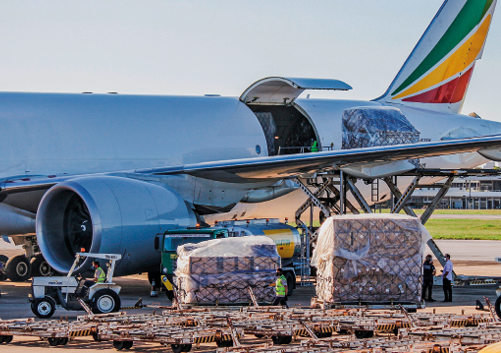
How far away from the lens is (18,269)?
62.9 feet

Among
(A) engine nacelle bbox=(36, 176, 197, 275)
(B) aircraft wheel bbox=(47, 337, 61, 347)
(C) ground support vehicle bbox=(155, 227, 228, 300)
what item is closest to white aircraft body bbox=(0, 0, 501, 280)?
(A) engine nacelle bbox=(36, 176, 197, 275)

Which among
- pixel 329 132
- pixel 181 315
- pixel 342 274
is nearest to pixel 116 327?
pixel 181 315

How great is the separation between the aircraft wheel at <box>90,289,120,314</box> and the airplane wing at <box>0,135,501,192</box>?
3.55m

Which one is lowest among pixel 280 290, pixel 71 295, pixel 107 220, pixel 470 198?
pixel 470 198

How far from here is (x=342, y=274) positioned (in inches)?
479

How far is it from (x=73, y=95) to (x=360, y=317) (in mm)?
9608

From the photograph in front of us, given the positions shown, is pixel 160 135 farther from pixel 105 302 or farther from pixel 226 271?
pixel 105 302

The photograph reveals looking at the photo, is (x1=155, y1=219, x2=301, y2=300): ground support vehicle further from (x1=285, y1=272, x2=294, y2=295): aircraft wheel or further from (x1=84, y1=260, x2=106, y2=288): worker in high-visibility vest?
(x1=84, y1=260, x2=106, y2=288): worker in high-visibility vest

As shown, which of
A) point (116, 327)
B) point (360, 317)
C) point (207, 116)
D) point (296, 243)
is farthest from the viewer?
point (207, 116)

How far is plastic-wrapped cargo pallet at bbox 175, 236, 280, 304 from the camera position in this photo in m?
12.0

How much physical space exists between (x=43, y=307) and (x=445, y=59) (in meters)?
14.2

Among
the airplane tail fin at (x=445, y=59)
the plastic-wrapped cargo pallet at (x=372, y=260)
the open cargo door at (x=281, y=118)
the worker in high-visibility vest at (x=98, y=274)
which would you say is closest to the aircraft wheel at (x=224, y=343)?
A: the plastic-wrapped cargo pallet at (x=372, y=260)

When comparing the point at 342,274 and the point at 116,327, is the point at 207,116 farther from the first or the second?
the point at 116,327

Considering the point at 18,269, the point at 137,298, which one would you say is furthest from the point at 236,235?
the point at 18,269
